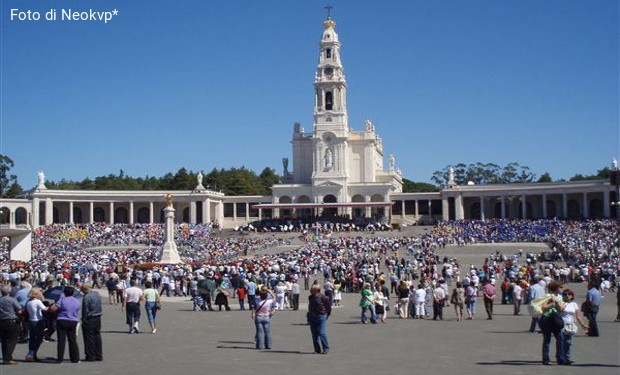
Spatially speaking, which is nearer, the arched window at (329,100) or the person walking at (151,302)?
the person walking at (151,302)

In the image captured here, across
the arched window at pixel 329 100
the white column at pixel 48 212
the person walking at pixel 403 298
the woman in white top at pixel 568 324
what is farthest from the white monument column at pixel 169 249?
the arched window at pixel 329 100

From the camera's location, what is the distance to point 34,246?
57.3m

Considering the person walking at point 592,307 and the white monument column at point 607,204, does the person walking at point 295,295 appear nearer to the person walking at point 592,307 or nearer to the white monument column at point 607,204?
the person walking at point 592,307

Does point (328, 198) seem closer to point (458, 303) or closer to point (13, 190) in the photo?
point (13, 190)

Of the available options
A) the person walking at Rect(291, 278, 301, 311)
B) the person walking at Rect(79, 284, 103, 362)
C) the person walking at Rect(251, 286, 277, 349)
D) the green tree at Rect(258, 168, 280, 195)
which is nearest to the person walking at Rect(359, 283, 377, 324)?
the person walking at Rect(291, 278, 301, 311)

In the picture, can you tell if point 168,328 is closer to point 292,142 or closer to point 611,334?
point 611,334

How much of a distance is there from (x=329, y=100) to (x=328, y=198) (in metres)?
11.3

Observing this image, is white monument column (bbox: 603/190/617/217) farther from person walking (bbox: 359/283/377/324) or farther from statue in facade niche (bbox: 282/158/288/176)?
person walking (bbox: 359/283/377/324)

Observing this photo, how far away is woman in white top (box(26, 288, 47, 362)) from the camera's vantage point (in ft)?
43.2

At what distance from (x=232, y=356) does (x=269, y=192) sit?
95745mm

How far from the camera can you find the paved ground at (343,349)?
1221 cm

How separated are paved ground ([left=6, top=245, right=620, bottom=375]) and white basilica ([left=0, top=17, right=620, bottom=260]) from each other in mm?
57533

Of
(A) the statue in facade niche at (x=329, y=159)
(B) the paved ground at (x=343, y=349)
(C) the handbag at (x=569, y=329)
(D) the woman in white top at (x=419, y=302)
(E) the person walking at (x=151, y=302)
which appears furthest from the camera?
(A) the statue in facade niche at (x=329, y=159)

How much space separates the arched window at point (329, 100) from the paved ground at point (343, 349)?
218 feet
